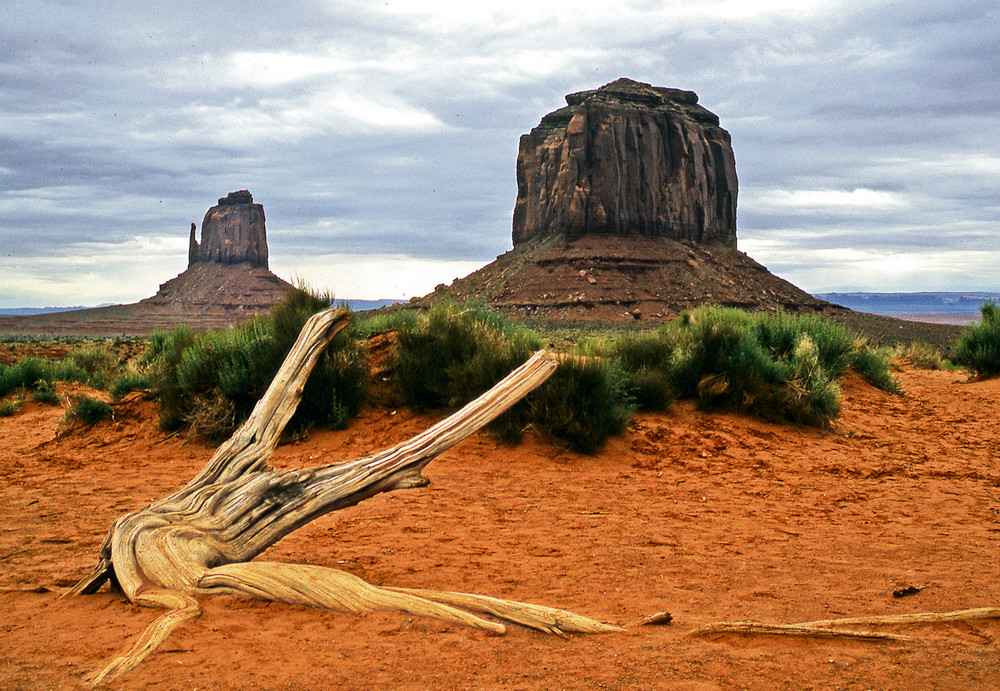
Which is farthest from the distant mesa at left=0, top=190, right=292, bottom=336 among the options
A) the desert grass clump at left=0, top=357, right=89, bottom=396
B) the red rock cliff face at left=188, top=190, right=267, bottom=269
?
the desert grass clump at left=0, top=357, right=89, bottom=396

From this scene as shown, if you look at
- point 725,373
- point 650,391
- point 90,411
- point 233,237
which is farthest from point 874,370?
point 233,237

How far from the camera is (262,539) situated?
16.9ft

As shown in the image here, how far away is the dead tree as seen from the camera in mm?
4363

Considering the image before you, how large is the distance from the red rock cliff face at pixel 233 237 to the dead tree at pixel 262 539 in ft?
482

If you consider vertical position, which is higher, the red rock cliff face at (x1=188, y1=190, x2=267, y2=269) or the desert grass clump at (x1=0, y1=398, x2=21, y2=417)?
the red rock cliff face at (x1=188, y1=190, x2=267, y2=269)

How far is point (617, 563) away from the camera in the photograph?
19.2 ft

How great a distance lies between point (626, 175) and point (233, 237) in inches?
3294

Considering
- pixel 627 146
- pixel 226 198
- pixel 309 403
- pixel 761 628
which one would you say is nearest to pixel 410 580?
pixel 761 628

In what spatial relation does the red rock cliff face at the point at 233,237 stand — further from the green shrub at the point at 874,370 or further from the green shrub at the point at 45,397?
the green shrub at the point at 874,370

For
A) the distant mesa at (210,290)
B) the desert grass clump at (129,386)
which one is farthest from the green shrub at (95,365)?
the distant mesa at (210,290)

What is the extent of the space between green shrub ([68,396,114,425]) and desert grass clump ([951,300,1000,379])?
18232 mm

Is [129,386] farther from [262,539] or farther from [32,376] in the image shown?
[262,539]

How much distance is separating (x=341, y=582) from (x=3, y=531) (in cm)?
414

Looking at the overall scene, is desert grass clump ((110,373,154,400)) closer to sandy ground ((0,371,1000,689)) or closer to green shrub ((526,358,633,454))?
sandy ground ((0,371,1000,689))
